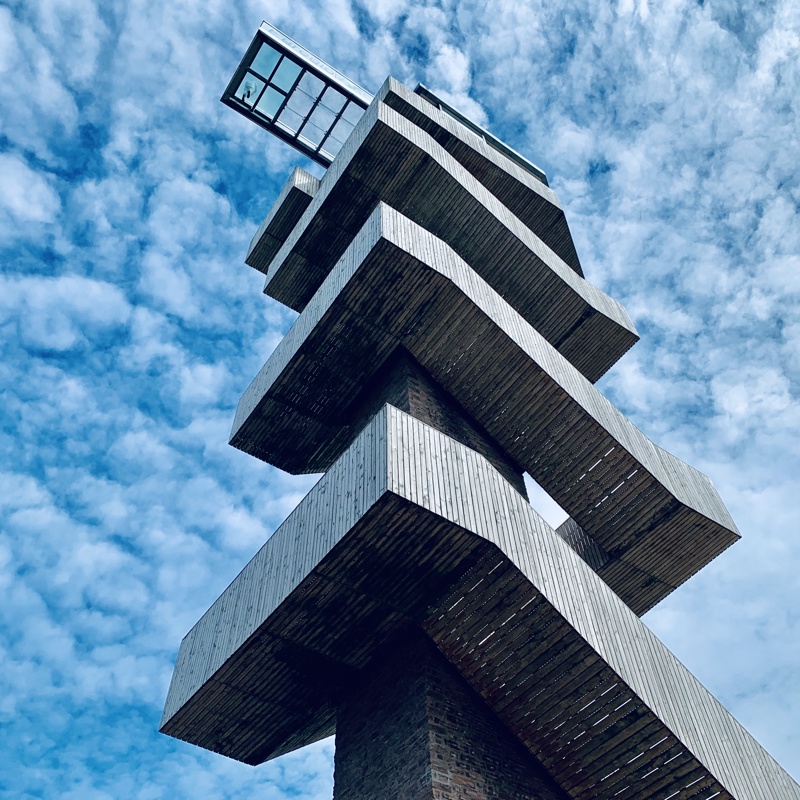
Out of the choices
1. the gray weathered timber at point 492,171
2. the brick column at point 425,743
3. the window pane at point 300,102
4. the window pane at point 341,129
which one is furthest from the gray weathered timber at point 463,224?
the brick column at point 425,743

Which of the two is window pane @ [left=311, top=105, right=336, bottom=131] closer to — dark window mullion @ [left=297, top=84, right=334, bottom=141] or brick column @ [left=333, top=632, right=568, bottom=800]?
dark window mullion @ [left=297, top=84, right=334, bottom=141]

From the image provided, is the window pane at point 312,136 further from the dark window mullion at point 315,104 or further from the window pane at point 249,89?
the window pane at point 249,89

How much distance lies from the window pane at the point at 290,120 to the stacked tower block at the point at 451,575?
11.6m

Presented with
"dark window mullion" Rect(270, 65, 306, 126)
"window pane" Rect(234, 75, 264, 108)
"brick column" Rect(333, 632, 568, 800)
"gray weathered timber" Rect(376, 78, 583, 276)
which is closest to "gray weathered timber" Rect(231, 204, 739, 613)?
"brick column" Rect(333, 632, 568, 800)

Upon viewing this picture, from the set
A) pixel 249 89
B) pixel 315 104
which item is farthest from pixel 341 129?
pixel 249 89

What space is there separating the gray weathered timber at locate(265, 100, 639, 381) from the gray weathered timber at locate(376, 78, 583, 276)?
9.32ft

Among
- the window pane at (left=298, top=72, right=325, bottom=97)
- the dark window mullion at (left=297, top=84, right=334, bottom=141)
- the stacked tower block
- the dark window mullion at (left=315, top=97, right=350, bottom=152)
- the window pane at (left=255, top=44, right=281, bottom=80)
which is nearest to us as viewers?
the stacked tower block

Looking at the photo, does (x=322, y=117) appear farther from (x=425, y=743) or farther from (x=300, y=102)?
(x=425, y=743)

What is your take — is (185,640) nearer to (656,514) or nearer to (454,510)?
(454,510)

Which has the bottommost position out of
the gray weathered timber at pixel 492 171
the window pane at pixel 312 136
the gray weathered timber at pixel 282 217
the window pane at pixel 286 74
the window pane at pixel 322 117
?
the gray weathered timber at pixel 282 217

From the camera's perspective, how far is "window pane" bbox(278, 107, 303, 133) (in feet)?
73.9

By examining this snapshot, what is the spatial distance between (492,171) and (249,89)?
7783 mm

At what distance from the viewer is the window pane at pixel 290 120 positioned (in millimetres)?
22531

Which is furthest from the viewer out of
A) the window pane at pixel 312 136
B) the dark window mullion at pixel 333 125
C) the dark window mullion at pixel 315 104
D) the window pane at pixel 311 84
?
the window pane at pixel 312 136
